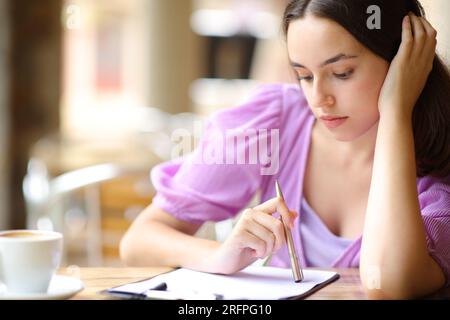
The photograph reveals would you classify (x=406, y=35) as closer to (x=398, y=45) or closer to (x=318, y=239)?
(x=398, y=45)

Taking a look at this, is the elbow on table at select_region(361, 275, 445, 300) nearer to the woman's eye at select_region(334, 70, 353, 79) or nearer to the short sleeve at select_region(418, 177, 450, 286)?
the short sleeve at select_region(418, 177, 450, 286)

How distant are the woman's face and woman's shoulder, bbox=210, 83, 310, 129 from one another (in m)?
0.15

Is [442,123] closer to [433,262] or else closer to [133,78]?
[433,262]

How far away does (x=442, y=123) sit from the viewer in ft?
2.56

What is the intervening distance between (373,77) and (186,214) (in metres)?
0.27

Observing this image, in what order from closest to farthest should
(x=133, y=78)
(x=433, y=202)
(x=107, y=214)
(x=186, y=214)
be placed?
(x=433, y=202)
(x=186, y=214)
(x=107, y=214)
(x=133, y=78)

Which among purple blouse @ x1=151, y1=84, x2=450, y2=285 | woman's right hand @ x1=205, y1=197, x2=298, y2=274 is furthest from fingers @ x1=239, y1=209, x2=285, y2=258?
purple blouse @ x1=151, y1=84, x2=450, y2=285

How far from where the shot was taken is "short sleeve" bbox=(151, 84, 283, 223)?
87 cm

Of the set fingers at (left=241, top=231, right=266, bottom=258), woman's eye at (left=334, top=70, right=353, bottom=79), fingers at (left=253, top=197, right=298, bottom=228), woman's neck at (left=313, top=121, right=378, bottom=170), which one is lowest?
fingers at (left=241, top=231, right=266, bottom=258)

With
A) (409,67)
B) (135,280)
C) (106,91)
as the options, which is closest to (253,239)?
(135,280)

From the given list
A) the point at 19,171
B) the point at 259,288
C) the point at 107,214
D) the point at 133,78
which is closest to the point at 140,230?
the point at 259,288

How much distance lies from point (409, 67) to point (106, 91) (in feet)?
15.0

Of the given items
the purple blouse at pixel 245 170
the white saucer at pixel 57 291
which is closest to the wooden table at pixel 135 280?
the white saucer at pixel 57 291

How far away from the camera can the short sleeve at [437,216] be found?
73 centimetres
